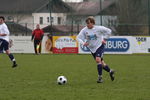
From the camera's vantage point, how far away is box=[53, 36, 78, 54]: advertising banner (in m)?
32.5

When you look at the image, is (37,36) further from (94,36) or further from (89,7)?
(89,7)

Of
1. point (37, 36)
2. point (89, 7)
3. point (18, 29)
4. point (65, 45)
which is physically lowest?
point (65, 45)

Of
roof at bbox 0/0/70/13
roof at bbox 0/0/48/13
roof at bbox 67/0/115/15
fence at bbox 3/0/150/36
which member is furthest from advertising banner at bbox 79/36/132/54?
roof at bbox 0/0/48/13

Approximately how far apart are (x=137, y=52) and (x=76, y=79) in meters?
19.6

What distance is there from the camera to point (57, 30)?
39750 millimetres

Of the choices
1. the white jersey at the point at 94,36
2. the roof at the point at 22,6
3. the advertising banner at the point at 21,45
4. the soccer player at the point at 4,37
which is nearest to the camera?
the white jersey at the point at 94,36

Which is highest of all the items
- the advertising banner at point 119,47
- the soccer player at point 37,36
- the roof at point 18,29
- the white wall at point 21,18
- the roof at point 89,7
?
the roof at point 89,7

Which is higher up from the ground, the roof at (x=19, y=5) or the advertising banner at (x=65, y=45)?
the roof at (x=19, y=5)

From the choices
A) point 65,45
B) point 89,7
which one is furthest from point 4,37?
point 89,7

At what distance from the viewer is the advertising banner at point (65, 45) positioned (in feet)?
107

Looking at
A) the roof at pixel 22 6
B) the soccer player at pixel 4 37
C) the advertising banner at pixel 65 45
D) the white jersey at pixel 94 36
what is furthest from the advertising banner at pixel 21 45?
the white jersey at pixel 94 36

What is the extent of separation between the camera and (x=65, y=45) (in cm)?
3269

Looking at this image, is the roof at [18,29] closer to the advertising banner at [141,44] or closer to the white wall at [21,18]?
the white wall at [21,18]

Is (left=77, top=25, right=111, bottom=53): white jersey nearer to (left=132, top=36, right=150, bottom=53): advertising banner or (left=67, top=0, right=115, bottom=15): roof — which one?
(left=132, top=36, right=150, bottom=53): advertising banner
